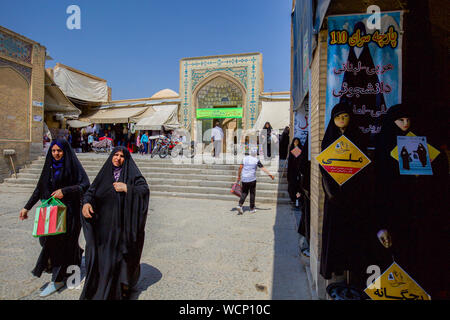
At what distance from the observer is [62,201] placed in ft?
9.15

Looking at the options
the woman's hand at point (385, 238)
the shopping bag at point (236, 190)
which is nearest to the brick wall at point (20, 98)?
the shopping bag at point (236, 190)

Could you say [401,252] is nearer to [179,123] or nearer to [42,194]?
[42,194]

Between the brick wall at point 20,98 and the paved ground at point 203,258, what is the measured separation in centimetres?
504

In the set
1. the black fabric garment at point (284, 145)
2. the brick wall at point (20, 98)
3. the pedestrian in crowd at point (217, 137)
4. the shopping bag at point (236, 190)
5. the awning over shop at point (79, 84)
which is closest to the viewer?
the shopping bag at point (236, 190)

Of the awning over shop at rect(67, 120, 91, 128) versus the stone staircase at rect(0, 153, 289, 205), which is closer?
the stone staircase at rect(0, 153, 289, 205)

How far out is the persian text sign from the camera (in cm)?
1809

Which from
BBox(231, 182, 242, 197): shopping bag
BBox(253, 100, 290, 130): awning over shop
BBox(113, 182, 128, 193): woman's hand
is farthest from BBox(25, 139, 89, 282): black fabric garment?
BBox(253, 100, 290, 130): awning over shop

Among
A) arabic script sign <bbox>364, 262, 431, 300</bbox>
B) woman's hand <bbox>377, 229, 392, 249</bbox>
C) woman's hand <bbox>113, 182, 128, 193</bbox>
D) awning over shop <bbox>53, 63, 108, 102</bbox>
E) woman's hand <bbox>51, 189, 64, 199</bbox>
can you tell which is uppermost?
awning over shop <bbox>53, 63, 108, 102</bbox>

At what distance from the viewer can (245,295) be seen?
105 inches

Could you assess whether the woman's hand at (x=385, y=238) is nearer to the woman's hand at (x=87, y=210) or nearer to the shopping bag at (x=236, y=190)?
the woman's hand at (x=87, y=210)

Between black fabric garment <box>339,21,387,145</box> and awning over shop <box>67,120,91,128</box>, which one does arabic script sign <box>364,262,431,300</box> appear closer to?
black fabric garment <box>339,21,387,145</box>

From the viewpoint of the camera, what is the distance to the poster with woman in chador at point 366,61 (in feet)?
8.59

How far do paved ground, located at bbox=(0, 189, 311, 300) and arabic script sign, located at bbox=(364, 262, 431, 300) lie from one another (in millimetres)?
718

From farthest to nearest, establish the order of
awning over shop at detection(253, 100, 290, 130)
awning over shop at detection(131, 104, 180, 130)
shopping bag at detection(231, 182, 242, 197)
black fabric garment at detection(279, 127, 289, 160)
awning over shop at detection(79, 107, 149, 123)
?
awning over shop at detection(79, 107, 149, 123)
awning over shop at detection(131, 104, 180, 130)
awning over shop at detection(253, 100, 290, 130)
black fabric garment at detection(279, 127, 289, 160)
shopping bag at detection(231, 182, 242, 197)
